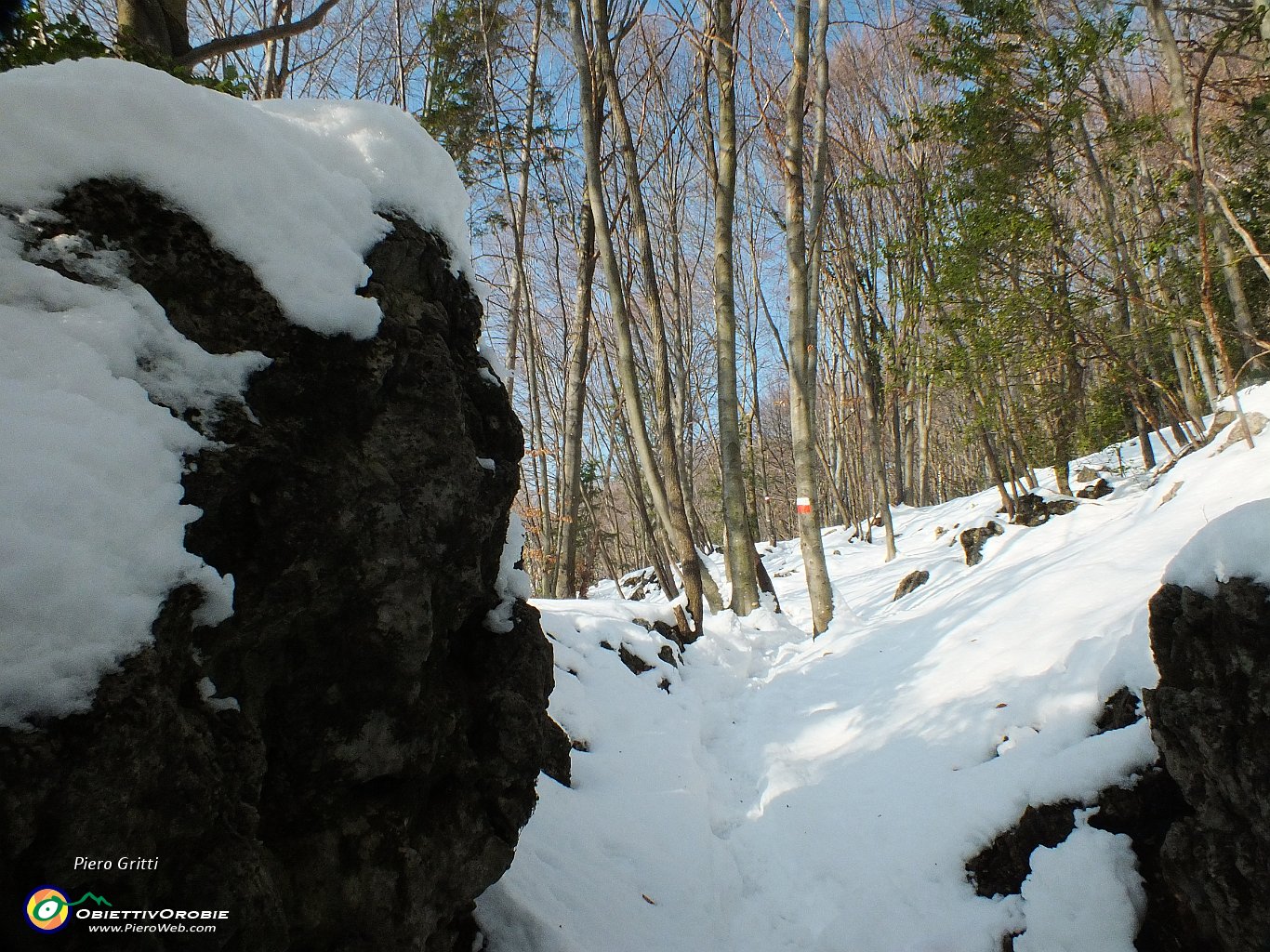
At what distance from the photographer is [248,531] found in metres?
1.44

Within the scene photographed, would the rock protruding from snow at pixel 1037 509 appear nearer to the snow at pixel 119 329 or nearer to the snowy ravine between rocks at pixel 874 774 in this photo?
the snowy ravine between rocks at pixel 874 774

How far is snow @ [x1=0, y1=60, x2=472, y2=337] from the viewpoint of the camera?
133cm

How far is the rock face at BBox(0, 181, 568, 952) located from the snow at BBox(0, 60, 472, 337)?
0.05 meters

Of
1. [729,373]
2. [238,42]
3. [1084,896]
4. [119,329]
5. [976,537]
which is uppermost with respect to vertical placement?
[238,42]

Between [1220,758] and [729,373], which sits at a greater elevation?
[729,373]

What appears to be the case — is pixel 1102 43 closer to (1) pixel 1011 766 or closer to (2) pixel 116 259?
(1) pixel 1011 766

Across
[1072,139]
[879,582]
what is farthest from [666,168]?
[879,582]

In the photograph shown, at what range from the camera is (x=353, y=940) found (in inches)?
57.8

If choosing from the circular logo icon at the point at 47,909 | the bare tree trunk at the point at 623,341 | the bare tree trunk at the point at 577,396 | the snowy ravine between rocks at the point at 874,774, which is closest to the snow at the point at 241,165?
the circular logo icon at the point at 47,909

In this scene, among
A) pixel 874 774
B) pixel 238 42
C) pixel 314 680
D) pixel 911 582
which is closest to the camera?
pixel 314 680

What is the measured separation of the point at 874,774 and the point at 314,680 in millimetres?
2681

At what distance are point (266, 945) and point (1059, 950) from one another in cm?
213

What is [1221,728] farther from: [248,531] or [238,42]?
[238,42]

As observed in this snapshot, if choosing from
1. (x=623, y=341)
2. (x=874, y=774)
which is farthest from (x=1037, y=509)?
(x=874, y=774)
